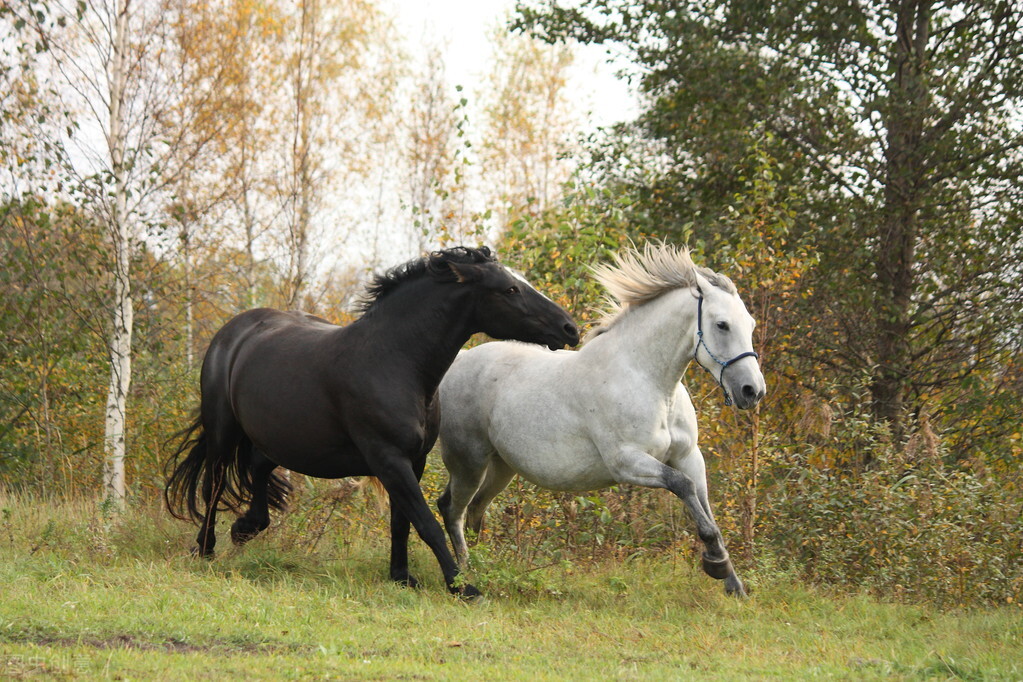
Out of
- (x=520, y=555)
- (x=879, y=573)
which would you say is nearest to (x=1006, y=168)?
(x=879, y=573)

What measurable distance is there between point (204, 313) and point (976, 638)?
14.7 metres

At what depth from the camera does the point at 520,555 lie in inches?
302

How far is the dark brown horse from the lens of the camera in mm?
6312

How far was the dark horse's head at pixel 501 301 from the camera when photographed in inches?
248

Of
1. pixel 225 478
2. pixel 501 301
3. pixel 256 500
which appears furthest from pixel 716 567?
pixel 225 478

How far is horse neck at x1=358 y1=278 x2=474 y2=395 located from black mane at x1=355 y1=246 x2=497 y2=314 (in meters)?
0.10

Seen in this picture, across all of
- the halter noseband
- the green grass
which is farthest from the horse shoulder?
the green grass

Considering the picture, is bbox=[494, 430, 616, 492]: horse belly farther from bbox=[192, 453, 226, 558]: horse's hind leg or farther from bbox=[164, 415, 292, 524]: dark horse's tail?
bbox=[192, 453, 226, 558]: horse's hind leg

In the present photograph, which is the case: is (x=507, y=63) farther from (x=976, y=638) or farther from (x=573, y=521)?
(x=976, y=638)

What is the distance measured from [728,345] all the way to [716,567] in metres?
1.32

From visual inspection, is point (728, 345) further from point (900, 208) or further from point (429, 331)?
point (900, 208)

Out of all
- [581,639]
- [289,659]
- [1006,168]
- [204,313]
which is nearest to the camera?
[289,659]

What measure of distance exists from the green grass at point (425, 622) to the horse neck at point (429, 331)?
1.32m

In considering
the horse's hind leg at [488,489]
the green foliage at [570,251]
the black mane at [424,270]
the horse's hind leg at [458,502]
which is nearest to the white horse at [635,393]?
the horse's hind leg at [458,502]
